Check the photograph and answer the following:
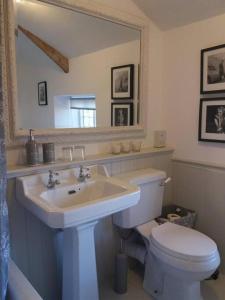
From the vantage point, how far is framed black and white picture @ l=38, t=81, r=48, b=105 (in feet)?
5.36

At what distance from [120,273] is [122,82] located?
1415 mm

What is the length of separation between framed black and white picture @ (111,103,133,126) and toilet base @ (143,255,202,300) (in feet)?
3.34

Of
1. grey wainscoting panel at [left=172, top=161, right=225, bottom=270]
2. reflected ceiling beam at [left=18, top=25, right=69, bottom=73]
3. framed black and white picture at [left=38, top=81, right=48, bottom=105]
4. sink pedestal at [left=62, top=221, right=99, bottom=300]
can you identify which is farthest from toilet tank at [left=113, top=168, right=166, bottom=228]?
reflected ceiling beam at [left=18, top=25, right=69, bottom=73]

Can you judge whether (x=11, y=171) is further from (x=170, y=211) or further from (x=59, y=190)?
(x=170, y=211)

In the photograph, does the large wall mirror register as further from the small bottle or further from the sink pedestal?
the sink pedestal

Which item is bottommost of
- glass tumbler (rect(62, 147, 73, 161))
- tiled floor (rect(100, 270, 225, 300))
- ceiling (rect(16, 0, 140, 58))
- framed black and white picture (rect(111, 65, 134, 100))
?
tiled floor (rect(100, 270, 225, 300))

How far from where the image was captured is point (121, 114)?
6.64 ft

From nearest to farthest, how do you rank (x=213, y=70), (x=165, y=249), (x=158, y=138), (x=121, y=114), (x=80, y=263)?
(x=80, y=263) < (x=165, y=249) < (x=213, y=70) < (x=121, y=114) < (x=158, y=138)

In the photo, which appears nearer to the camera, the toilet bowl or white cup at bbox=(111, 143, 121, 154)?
the toilet bowl

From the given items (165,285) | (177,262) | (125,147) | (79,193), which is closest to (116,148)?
(125,147)

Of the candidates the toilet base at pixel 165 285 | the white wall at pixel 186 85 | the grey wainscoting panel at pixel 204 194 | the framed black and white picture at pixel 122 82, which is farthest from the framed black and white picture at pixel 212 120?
the toilet base at pixel 165 285

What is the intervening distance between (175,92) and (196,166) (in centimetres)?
65

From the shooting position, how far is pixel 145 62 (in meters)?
2.08

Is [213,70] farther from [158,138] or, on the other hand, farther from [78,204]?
[78,204]
